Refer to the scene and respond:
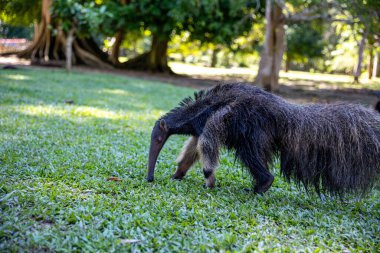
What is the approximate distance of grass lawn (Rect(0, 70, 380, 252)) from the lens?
301 centimetres

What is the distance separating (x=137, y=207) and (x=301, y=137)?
1.70 m

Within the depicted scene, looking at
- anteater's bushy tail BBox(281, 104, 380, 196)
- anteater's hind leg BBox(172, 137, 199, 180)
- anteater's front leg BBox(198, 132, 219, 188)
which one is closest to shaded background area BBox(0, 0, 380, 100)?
anteater's bushy tail BBox(281, 104, 380, 196)

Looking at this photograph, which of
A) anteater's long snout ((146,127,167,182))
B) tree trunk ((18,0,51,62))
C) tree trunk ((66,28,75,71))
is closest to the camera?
anteater's long snout ((146,127,167,182))

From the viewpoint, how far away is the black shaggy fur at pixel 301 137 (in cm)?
399

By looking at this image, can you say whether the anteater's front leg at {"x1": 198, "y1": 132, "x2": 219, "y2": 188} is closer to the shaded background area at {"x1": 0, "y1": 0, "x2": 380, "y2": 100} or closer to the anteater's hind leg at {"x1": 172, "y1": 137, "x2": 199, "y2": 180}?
the anteater's hind leg at {"x1": 172, "y1": 137, "x2": 199, "y2": 180}

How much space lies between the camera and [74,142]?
6.01 m

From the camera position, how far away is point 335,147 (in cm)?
401

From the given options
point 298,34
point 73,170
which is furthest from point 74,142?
point 298,34

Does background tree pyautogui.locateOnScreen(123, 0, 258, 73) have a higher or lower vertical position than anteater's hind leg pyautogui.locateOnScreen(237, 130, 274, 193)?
higher

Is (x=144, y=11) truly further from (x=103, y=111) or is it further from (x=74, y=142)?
(x=74, y=142)

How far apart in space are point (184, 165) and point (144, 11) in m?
16.0

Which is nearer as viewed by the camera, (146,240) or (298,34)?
(146,240)

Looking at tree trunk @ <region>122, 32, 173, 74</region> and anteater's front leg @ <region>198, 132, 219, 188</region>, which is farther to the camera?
tree trunk @ <region>122, 32, 173, 74</region>

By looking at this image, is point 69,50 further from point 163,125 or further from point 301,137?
point 301,137
